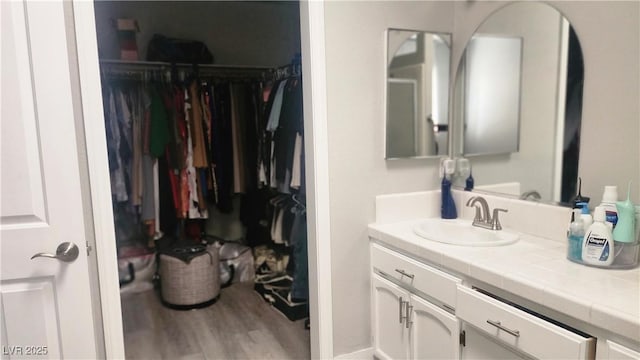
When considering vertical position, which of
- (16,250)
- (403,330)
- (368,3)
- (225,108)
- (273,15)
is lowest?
(403,330)

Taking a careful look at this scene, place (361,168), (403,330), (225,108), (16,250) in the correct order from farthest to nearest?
(225,108), (361,168), (403,330), (16,250)

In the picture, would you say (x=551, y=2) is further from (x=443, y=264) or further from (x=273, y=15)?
(x=273, y=15)

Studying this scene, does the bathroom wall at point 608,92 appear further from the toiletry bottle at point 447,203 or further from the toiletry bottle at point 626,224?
the toiletry bottle at point 447,203

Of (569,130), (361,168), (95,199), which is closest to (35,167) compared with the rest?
(95,199)

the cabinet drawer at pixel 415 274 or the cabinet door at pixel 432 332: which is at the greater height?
the cabinet drawer at pixel 415 274

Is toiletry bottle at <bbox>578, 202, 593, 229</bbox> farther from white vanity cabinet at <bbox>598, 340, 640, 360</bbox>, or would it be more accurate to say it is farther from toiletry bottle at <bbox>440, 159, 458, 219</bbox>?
toiletry bottle at <bbox>440, 159, 458, 219</bbox>

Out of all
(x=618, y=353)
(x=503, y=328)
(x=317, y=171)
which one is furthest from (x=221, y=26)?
(x=618, y=353)

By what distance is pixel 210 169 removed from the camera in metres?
3.51

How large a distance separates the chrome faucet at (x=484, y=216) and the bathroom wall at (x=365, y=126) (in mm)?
302

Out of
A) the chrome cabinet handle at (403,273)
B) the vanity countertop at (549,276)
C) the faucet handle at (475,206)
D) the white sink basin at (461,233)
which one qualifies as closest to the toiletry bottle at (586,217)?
the vanity countertop at (549,276)

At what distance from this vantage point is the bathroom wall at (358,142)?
209 centimetres

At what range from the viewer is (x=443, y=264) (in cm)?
171

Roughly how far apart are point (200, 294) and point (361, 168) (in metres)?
1.66

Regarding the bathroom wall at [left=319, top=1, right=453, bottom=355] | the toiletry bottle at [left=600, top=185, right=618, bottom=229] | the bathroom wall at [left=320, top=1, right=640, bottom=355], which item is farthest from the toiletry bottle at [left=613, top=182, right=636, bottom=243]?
the bathroom wall at [left=319, top=1, right=453, bottom=355]
